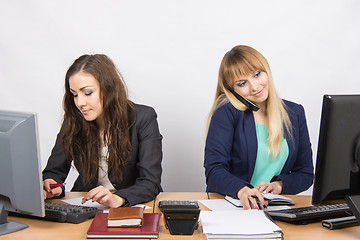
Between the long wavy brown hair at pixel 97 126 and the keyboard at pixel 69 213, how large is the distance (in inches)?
21.0

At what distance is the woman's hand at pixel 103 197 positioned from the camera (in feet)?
5.53

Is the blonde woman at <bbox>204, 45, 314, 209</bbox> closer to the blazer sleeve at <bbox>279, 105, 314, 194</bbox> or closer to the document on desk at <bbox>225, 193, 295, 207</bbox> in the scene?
the blazer sleeve at <bbox>279, 105, 314, 194</bbox>

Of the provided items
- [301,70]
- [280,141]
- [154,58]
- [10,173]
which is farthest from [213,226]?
[301,70]

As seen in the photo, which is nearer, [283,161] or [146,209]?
[146,209]

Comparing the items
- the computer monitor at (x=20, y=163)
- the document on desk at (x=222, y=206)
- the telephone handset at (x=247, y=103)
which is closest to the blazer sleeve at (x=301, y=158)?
the telephone handset at (x=247, y=103)

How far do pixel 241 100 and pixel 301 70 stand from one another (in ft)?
3.92

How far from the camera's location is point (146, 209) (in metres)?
1.80

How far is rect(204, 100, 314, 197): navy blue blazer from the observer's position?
2201 millimetres

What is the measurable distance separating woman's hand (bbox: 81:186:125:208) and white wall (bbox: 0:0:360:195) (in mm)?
1477

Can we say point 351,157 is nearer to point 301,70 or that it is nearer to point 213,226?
point 213,226

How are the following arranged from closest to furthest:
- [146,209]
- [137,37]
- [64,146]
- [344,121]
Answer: [344,121] → [146,209] → [64,146] → [137,37]

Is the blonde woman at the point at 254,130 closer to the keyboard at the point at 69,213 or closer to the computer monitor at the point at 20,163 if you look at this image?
the keyboard at the point at 69,213

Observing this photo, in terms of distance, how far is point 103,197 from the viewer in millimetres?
1717

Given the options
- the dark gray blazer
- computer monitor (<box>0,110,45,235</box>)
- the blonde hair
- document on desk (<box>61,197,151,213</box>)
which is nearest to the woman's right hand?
document on desk (<box>61,197,151,213</box>)
